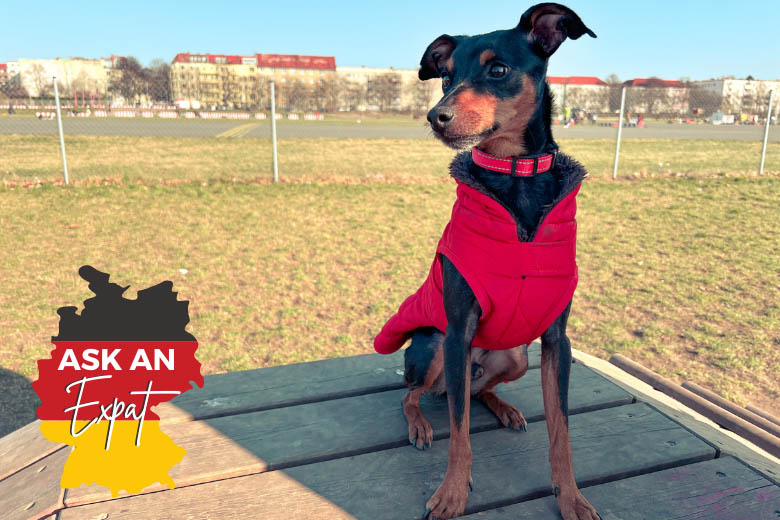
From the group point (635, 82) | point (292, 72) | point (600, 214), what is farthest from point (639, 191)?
point (292, 72)

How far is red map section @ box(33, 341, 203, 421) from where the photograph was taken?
1.82 m

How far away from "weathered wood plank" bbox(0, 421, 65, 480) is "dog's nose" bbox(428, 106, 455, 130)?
1.81 metres

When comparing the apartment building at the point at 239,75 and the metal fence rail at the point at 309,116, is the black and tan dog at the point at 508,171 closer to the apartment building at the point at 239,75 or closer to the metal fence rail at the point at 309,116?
the metal fence rail at the point at 309,116

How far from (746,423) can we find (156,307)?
2.51 metres

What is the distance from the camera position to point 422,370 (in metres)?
2.09

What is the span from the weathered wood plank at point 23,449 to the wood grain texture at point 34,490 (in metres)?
0.04

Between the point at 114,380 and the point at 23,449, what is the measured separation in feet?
2.19

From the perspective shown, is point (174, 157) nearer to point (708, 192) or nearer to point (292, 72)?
point (708, 192)

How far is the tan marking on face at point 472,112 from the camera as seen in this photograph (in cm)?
172

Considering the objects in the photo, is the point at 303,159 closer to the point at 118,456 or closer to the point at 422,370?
the point at 422,370

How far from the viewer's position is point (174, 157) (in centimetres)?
1385

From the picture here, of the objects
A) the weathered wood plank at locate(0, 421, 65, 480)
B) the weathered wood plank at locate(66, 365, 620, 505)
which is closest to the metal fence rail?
the weathered wood plank at locate(66, 365, 620, 505)

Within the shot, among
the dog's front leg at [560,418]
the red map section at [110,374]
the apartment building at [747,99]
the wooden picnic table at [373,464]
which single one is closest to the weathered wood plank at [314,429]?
the wooden picnic table at [373,464]

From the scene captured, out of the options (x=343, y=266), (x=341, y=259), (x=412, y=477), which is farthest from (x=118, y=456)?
(x=341, y=259)
